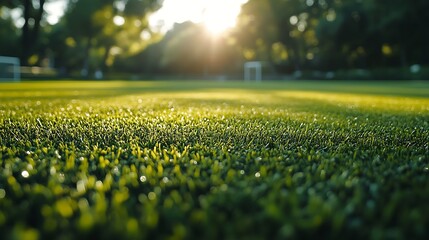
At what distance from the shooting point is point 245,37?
45.6 meters

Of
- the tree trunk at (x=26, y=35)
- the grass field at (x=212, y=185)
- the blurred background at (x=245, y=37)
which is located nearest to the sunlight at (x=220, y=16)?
the blurred background at (x=245, y=37)

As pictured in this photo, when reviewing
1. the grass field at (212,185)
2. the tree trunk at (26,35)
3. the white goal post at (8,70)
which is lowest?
the grass field at (212,185)

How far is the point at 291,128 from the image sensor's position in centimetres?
342

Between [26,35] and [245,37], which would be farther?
[245,37]

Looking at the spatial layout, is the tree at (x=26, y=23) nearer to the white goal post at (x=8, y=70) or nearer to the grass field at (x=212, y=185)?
the white goal post at (x=8, y=70)

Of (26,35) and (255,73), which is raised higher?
(26,35)

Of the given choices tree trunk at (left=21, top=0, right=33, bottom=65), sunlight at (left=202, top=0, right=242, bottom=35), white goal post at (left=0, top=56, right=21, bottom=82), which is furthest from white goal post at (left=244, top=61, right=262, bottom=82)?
white goal post at (left=0, top=56, right=21, bottom=82)

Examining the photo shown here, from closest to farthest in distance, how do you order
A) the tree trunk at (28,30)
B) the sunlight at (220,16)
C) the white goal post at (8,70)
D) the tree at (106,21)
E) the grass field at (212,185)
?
1. the grass field at (212,185)
2. the white goal post at (8,70)
3. the tree trunk at (28,30)
4. the tree at (106,21)
5. the sunlight at (220,16)

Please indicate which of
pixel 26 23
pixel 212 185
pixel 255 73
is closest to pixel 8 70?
pixel 26 23

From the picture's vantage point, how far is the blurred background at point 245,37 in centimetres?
3425

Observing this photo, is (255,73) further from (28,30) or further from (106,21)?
(28,30)

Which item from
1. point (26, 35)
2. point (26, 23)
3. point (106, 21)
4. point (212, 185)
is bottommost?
point (212, 185)

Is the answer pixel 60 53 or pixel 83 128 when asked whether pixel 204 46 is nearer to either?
pixel 60 53

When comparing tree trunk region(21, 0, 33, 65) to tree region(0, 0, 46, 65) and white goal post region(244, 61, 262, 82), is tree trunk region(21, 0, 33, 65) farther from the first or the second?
white goal post region(244, 61, 262, 82)
